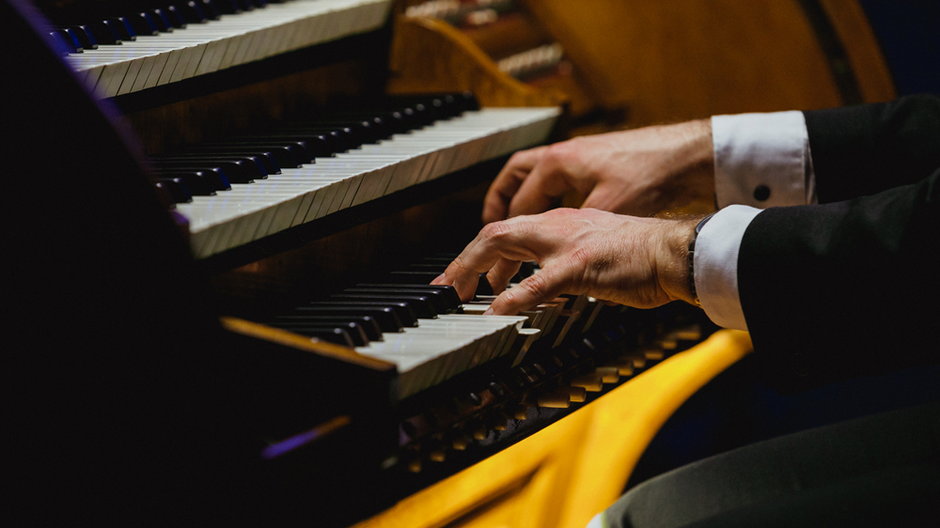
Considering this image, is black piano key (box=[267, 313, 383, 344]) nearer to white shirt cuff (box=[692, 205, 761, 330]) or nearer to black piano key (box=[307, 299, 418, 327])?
black piano key (box=[307, 299, 418, 327])

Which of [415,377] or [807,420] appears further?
[807,420]

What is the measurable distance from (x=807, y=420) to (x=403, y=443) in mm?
1613

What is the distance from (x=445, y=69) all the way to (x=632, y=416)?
0.63 m

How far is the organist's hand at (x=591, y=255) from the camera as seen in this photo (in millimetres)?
1025

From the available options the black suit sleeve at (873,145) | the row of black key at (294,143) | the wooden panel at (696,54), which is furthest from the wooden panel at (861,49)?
the row of black key at (294,143)

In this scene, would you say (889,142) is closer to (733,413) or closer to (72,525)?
(733,413)

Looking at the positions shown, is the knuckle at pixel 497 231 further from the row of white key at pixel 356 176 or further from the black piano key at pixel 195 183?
the black piano key at pixel 195 183

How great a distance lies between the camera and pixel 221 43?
1224mm

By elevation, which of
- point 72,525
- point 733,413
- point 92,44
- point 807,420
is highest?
point 92,44

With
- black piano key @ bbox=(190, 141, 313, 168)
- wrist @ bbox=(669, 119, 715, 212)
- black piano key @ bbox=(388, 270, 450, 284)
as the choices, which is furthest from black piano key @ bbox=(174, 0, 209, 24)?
wrist @ bbox=(669, 119, 715, 212)

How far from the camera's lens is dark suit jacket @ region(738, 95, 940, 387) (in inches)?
36.9

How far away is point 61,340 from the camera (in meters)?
0.80

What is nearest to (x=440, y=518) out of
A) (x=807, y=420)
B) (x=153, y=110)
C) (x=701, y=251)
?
(x=701, y=251)

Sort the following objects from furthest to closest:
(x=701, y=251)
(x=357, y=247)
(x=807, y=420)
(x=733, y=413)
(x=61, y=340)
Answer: (x=807, y=420) → (x=733, y=413) → (x=357, y=247) → (x=701, y=251) → (x=61, y=340)
